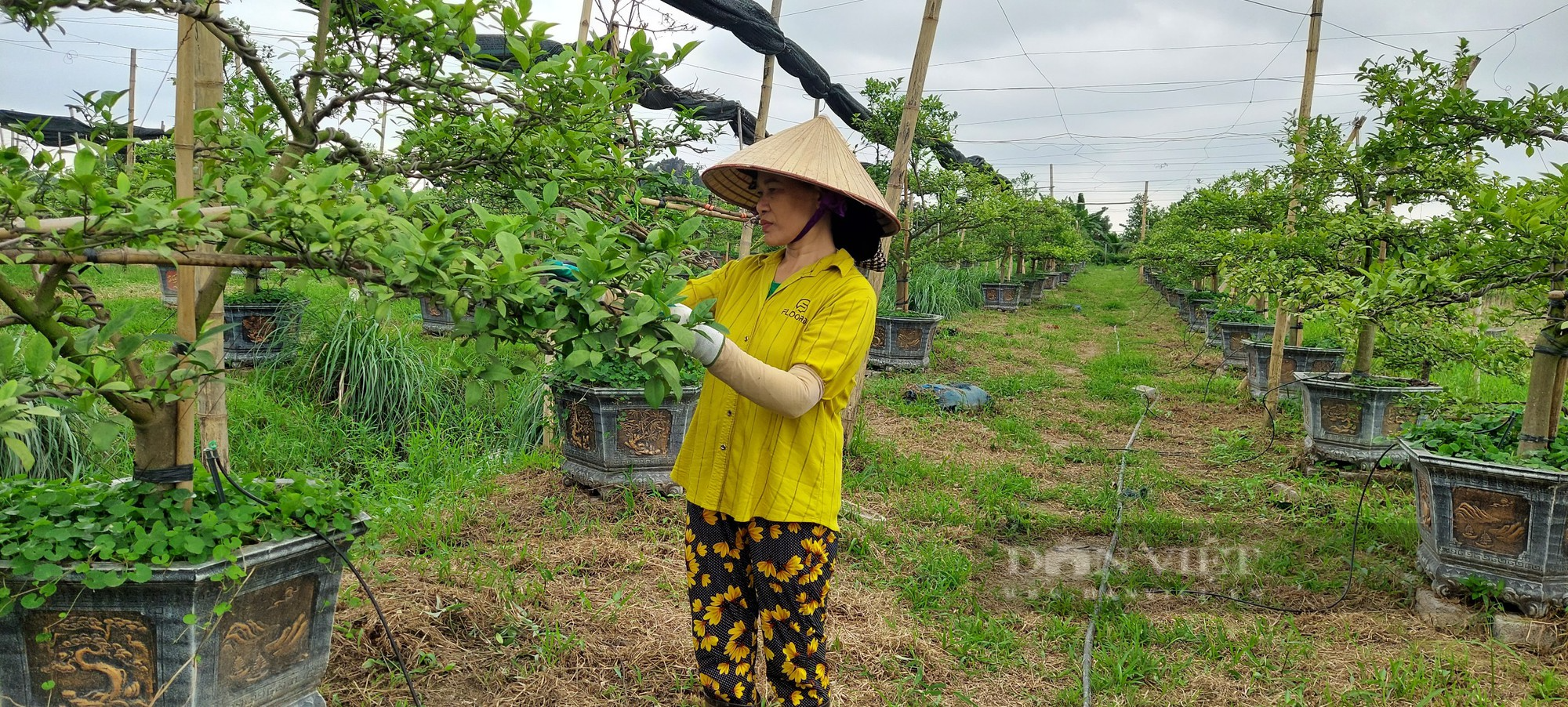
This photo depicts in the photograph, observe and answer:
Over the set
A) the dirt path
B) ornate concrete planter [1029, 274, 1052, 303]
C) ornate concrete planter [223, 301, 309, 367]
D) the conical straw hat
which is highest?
ornate concrete planter [1029, 274, 1052, 303]

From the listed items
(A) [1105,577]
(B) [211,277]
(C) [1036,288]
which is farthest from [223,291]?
(C) [1036,288]

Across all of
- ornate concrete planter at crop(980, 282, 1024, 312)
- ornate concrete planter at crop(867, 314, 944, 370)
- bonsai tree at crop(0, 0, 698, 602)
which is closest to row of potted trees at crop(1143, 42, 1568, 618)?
bonsai tree at crop(0, 0, 698, 602)

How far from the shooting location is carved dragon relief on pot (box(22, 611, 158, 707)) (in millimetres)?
1629

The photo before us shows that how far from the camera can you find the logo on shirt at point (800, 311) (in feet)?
6.38

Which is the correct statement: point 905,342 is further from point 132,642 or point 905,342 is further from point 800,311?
point 132,642

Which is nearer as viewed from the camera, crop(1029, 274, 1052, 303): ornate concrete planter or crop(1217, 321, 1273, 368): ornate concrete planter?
crop(1217, 321, 1273, 368): ornate concrete planter

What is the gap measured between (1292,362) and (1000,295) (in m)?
9.28

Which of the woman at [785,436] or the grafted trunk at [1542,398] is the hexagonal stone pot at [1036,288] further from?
the woman at [785,436]

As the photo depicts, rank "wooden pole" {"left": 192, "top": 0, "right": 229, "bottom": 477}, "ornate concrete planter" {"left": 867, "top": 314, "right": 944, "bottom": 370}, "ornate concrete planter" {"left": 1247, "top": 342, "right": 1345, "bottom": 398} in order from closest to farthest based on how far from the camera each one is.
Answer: "wooden pole" {"left": 192, "top": 0, "right": 229, "bottom": 477} < "ornate concrete planter" {"left": 1247, "top": 342, "right": 1345, "bottom": 398} < "ornate concrete planter" {"left": 867, "top": 314, "right": 944, "bottom": 370}

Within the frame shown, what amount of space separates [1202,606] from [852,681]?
147 centimetres

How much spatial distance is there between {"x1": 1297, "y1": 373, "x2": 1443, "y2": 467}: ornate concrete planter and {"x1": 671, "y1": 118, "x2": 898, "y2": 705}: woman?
4.00 m

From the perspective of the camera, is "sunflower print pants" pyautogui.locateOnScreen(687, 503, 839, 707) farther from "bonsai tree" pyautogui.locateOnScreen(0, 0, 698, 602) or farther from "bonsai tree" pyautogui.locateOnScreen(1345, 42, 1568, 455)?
"bonsai tree" pyautogui.locateOnScreen(1345, 42, 1568, 455)

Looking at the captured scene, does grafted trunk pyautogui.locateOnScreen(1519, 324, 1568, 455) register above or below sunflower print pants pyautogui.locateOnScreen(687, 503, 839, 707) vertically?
above

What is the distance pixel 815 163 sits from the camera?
6.46 feet
